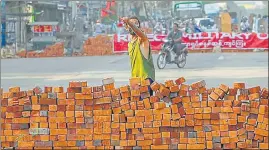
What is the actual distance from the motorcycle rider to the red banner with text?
6435 mm

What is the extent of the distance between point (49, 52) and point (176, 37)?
544 centimetres

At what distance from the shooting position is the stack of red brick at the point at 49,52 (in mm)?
17622

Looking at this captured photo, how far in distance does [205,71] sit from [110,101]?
834 cm

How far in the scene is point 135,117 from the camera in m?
5.18

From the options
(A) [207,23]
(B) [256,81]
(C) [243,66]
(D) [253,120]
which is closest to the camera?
(D) [253,120]

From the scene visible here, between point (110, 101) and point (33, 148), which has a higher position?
point (110, 101)

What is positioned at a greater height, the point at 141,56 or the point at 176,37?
the point at 141,56

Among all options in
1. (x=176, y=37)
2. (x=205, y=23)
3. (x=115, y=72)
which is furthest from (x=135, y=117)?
(x=205, y=23)

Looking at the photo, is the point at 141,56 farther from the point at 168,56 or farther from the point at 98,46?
the point at 98,46

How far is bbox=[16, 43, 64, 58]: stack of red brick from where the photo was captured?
57.8ft

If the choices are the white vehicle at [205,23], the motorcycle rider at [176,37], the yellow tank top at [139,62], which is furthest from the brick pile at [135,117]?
the white vehicle at [205,23]

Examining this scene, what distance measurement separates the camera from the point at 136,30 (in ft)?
16.8

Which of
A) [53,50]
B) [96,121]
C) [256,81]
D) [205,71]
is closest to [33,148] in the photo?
[96,121]

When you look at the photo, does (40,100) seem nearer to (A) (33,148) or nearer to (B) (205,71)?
(A) (33,148)
